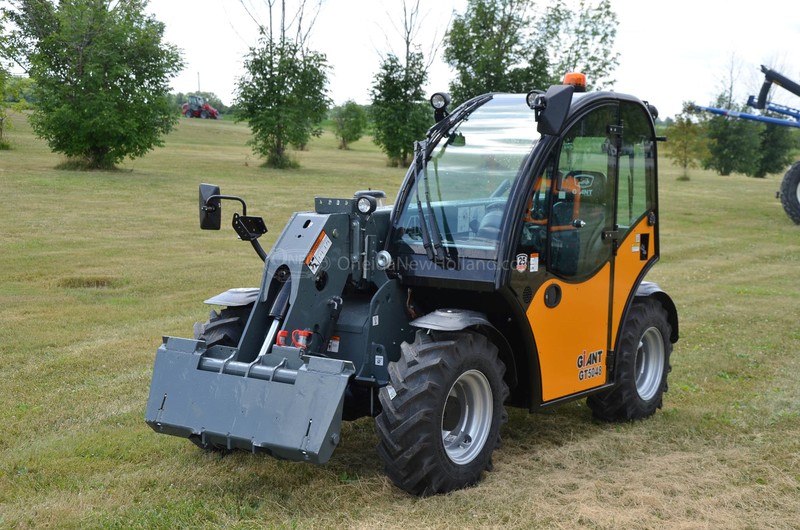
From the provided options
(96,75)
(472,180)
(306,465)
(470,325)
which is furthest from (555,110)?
(96,75)

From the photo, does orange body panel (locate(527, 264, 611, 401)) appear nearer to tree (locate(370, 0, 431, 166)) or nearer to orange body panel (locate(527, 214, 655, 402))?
orange body panel (locate(527, 214, 655, 402))

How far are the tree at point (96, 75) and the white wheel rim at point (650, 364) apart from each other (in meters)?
22.2

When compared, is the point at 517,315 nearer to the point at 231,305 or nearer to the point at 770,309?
the point at 231,305

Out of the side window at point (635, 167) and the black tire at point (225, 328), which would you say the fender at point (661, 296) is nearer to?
the side window at point (635, 167)

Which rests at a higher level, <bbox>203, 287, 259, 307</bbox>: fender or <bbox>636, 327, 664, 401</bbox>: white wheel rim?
<bbox>203, 287, 259, 307</bbox>: fender

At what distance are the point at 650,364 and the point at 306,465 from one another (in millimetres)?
2961

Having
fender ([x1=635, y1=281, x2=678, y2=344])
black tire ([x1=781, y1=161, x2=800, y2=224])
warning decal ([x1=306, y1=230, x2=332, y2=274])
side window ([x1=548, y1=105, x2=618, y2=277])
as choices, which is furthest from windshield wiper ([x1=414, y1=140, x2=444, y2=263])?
black tire ([x1=781, y1=161, x2=800, y2=224])

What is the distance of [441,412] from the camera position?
5.00m

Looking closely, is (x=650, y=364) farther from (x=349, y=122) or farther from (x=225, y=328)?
(x=349, y=122)

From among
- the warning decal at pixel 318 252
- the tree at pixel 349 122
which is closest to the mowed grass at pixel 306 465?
the warning decal at pixel 318 252

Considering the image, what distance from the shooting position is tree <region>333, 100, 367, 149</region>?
5369 centimetres

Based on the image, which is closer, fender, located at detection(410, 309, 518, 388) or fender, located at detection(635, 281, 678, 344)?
fender, located at detection(410, 309, 518, 388)

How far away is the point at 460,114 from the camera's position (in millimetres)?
6188

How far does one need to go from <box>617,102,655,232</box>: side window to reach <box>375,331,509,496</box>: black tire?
1.80 metres
